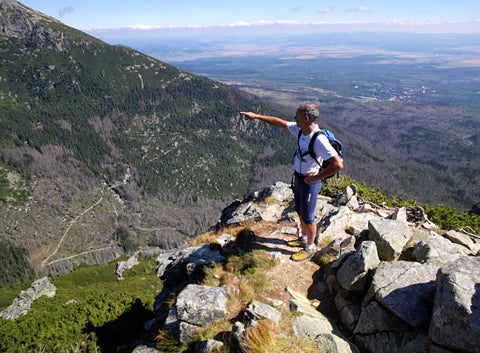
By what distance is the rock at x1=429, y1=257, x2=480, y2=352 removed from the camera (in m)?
6.19

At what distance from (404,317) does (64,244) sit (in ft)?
580

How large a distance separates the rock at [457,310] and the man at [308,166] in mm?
4106

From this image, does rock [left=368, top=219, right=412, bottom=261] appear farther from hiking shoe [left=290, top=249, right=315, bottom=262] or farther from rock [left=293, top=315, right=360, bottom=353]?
rock [left=293, top=315, right=360, bottom=353]

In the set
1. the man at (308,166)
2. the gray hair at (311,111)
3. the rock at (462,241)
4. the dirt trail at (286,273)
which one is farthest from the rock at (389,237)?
the gray hair at (311,111)

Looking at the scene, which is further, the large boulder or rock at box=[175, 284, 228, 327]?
rock at box=[175, 284, 228, 327]

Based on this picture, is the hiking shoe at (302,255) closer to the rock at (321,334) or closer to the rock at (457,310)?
the rock at (321,334)

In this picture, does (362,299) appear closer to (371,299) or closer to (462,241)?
(371,299)

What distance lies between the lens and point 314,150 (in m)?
9.77

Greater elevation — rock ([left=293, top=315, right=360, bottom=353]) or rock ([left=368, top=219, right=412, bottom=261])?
rock ([left=368, top=219, right=412, bottom=261])

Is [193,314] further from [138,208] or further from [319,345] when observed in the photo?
[138,208]

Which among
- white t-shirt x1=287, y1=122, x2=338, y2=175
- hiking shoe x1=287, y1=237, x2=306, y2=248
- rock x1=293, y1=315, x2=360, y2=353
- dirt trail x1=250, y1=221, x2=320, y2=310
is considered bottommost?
dirt trail x1=250, y1=221, x2=320, y2=310

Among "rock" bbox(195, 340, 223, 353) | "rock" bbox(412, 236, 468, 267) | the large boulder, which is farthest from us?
"rock" bbox(412, 236, 468, 267)

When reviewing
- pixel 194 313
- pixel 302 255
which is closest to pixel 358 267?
pixel 302 255

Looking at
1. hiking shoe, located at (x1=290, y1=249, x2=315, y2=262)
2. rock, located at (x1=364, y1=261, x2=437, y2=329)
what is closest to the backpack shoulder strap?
rock, located at (x1=364, y1=261, x2=437, y2=329)
